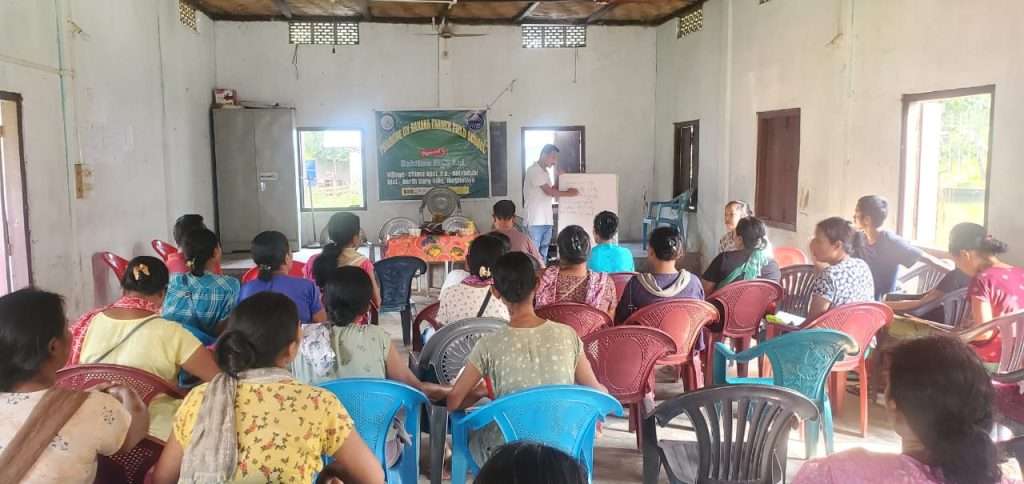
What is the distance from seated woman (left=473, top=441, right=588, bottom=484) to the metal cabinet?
9000mm

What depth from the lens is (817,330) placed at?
3107 mm

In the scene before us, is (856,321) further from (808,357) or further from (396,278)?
(396,278)

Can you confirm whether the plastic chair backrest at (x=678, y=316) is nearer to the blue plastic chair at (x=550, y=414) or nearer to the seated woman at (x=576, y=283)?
the seated woman at (x=576, y=283)

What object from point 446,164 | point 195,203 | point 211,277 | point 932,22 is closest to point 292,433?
point 211,277

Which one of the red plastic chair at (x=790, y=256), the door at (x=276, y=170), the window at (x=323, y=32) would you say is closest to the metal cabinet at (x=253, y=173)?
the door at (x=276, y=170)

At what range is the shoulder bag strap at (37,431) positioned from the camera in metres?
1.59

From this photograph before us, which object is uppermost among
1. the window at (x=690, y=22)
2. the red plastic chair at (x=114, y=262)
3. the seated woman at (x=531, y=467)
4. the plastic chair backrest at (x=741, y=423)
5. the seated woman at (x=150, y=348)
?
the window at (x=690, y=22)

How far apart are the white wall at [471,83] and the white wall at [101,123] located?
43.4 inches

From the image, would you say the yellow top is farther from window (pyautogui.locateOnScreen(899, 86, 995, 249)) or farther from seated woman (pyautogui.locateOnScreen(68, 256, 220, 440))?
window (pyautogui.locateOnScreen(899, 86, 995, 249))

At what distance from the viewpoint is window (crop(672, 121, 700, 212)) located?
945 cm

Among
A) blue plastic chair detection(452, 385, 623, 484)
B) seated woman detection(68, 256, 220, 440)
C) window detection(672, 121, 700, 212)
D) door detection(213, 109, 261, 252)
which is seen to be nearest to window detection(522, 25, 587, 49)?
window detection(672, 121, 700, 212)

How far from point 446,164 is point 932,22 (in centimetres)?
647

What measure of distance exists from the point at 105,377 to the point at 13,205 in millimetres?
3346

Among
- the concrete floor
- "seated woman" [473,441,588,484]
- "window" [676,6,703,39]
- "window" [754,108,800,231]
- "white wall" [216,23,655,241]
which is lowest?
the concrete floor
